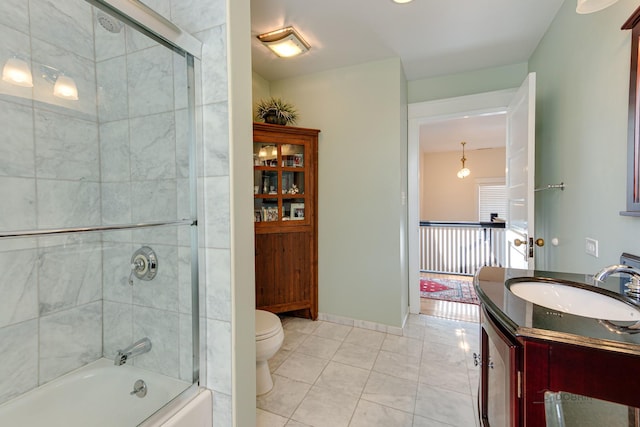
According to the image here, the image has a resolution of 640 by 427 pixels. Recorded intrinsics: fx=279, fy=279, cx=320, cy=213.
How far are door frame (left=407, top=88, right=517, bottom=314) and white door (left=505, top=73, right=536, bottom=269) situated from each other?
25 centimetres

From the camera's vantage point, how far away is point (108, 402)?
1283 mm

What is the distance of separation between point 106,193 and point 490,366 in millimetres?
1935

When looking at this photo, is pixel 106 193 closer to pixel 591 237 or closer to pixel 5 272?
pixel 5 272

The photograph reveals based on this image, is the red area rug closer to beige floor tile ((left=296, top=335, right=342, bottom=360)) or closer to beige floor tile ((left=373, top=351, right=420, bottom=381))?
beige floor tile ((left=373, top=351, right=420, bottom=381))

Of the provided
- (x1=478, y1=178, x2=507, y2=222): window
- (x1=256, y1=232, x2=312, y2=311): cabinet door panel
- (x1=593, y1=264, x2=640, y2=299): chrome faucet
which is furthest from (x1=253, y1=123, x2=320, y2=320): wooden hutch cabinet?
(x1=478, y1=178, x2=507, y2=222): window

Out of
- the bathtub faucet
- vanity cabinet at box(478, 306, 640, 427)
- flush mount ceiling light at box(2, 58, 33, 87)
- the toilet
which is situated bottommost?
the toilet

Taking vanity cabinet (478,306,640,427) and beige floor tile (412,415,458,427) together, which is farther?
beige floor tile (412,415,458,427)

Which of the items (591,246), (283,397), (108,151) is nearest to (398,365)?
(283,397)

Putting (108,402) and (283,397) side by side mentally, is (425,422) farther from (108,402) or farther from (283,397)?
(108,402)

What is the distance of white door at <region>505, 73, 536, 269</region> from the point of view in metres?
1.92

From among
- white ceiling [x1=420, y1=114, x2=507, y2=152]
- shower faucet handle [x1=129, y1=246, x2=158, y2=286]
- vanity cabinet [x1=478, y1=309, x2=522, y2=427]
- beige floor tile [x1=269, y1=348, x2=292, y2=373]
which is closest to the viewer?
vanity cabinet [x1=478, y1=309, x2=522, y2=427]

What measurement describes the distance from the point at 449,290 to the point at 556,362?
3417 mm

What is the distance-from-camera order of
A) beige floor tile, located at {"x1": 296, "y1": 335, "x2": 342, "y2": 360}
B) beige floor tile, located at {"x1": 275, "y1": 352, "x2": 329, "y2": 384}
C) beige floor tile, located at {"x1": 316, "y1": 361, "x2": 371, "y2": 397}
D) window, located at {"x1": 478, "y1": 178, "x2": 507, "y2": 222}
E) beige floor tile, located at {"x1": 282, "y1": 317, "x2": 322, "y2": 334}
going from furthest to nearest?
window, located at {"x1": 478, "y1": 178, "x2": 507, "y2": 222} < beige floor tile, located at {"x1": 282, "y1": 317, "x2": 322, "y2": 334} < beige floor tile, located at {"x1": 296, "y1": 335, "x2": 342, "y2": 360} < beige floor tile, located at {"x1": 275, "y1": 352, "x2": 329, "y2": 384} < beige floor tile, located at {"x1": 316, "y1": 361, "x2": 371, "y2": 397}

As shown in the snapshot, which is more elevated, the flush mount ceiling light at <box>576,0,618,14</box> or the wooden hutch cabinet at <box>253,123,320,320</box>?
the flush mount ceiling light at <box>576,0,618,14</box>
